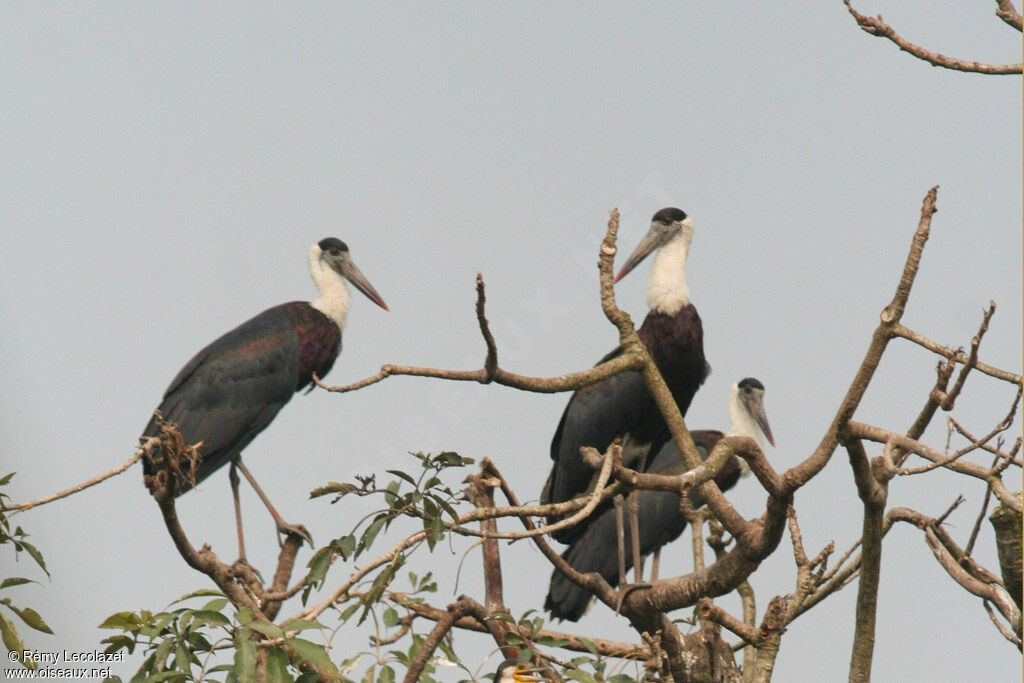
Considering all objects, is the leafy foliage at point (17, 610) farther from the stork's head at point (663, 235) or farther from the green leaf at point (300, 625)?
the stork's head at point (663, 235)

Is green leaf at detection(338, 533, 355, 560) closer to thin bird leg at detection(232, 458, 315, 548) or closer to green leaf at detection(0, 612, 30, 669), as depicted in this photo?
green leaf at detection(0, 612, 30, 669)

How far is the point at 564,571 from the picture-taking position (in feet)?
15.9

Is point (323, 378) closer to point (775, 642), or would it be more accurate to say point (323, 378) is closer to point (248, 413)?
point (248, 413)

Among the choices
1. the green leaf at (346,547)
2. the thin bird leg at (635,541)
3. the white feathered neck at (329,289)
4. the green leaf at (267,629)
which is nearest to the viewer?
the green leaf at (267,629)

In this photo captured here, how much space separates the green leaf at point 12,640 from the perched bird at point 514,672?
1.53 metres

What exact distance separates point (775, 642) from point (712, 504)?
622 mm

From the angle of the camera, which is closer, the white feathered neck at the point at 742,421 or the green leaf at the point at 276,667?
the green leaf at the point at 276,667

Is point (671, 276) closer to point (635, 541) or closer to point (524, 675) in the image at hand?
point (635, 541)

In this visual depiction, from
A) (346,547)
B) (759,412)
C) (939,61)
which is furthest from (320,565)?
(759,412)

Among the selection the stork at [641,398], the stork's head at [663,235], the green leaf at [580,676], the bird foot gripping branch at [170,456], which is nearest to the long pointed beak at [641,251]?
the stork's head at [663,235]

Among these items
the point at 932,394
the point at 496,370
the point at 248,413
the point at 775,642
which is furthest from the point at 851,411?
the point at 248,413

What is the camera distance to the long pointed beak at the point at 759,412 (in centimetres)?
1029

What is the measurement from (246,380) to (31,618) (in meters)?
4.29

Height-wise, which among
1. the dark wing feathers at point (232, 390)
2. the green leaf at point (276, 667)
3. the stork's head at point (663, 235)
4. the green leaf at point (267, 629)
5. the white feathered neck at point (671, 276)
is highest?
the stork's head at point (663, 235)
